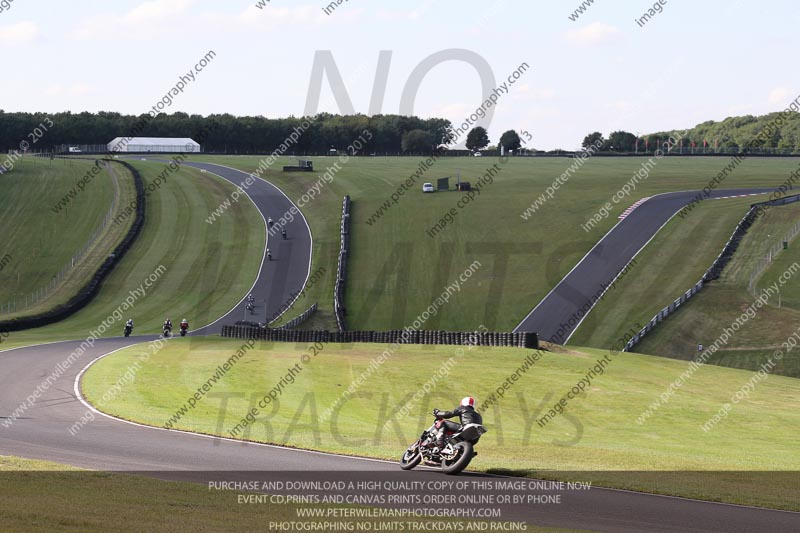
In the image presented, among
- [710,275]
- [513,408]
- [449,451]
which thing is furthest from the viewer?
[710,275]

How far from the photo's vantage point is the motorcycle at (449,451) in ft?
65.5

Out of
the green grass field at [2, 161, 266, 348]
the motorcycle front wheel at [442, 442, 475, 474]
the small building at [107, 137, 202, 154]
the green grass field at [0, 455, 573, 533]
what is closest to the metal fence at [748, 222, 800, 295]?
the green grass field at [2, 161, 266, 348]

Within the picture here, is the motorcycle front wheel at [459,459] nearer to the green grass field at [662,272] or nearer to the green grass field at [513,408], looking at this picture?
the green grass field at [513,408]

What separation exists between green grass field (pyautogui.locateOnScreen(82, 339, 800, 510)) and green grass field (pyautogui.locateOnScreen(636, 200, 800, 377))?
718cm

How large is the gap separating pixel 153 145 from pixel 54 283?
357ft

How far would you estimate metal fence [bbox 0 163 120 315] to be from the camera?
2913 inches

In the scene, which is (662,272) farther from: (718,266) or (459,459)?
(459,459)

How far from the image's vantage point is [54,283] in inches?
3130

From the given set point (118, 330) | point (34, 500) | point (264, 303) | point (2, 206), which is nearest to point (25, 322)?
point (118, 330)

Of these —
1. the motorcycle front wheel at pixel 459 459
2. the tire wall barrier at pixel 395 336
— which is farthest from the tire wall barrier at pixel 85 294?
the motorcycle front wheel at pixel 459 459

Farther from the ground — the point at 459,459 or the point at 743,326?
the point at 459,459

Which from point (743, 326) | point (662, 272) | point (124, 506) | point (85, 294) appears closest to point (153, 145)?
point (85, 294)

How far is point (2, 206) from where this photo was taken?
103 m

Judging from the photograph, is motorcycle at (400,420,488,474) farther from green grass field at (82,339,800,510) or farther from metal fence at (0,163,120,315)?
metal fence at (0,163,120,315)
